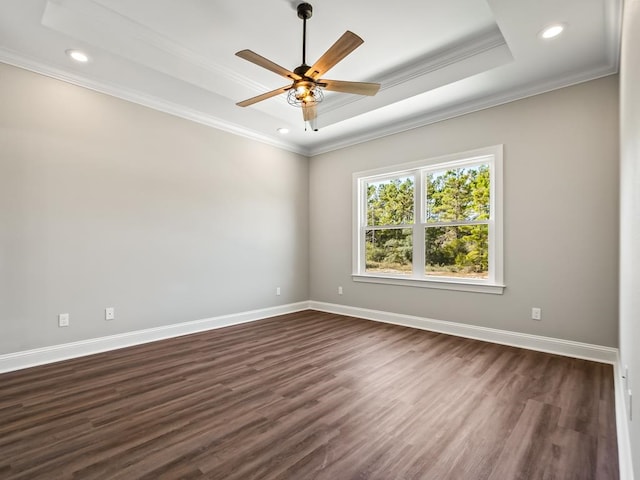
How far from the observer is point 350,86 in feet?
8.98

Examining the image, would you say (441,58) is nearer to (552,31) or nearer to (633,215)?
(552,31)

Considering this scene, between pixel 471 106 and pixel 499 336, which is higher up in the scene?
pixel 471 106

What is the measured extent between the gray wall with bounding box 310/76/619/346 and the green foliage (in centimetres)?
30

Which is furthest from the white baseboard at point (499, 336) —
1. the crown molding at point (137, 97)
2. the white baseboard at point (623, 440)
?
the crown molding at point (137, 97)

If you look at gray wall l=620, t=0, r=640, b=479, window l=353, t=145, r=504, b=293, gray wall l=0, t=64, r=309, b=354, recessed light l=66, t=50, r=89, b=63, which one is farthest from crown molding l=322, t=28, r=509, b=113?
recessed light l=66, t=50, r=89, b=63

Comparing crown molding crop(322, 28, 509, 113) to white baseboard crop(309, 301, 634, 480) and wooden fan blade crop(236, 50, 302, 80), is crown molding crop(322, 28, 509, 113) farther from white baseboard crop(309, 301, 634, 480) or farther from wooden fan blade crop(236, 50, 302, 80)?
white baseboard crop(309, 301, 634, 480)

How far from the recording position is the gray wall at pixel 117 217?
301cm

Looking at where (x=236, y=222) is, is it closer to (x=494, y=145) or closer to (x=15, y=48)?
(x=15, y=48)

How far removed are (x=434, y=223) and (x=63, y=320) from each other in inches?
176

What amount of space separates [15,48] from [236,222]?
111 inches

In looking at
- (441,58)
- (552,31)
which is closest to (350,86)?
(441,58)

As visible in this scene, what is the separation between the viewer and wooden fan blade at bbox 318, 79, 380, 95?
106 inches

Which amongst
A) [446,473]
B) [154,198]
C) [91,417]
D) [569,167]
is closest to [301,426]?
[446,473]

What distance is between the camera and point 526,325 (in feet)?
11.6
